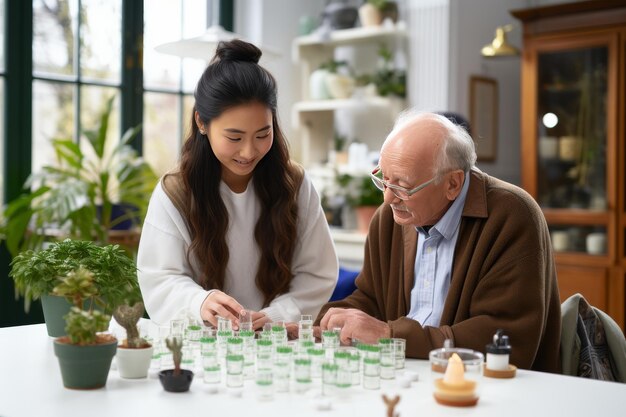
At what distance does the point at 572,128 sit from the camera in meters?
5.33

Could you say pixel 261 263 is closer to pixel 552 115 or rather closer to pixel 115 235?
pixel 115 235

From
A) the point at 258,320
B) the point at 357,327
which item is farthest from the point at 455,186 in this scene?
the point at 258,320

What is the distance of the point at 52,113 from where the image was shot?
476 cm

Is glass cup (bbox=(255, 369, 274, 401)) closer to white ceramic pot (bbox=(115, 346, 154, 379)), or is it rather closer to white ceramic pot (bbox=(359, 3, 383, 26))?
white ceramic pot (bbox=(115, 346, 154, 379))

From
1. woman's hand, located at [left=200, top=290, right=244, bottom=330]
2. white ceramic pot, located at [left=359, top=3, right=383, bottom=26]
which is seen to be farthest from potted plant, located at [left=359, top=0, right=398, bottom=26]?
woman's hand, located at [left=200, top=290, right=244, bottom=330]

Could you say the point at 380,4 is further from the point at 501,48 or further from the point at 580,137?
the point at 580,137

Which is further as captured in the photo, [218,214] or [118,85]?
[118,85]

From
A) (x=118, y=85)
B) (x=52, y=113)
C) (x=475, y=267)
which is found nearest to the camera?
(x=475, y=267)

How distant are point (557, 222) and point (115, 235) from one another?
284cm

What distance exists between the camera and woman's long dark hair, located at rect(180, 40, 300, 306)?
90.7 inches

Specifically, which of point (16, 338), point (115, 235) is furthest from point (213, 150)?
point (115, 235)

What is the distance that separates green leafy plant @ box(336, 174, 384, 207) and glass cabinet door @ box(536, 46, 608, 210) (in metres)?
1.11

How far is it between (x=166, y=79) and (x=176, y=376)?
13.3 feet

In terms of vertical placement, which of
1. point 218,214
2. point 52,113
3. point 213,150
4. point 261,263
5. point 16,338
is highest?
point 52,113
